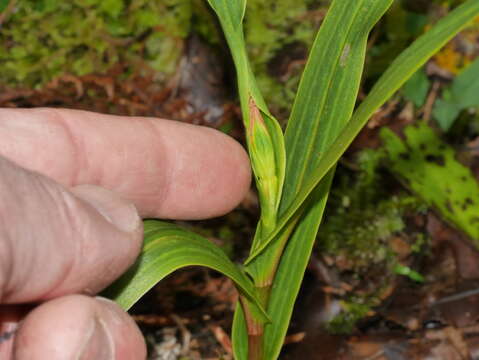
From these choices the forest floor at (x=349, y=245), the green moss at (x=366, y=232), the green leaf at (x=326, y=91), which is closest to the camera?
the green leaf at (x=326, y=91)

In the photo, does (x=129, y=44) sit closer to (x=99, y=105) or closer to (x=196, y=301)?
(x=99, y=105)

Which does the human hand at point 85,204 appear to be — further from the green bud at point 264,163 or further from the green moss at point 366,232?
the green moss at point 366,232

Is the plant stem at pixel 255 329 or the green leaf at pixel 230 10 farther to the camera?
the plant stem at pixel 255 329

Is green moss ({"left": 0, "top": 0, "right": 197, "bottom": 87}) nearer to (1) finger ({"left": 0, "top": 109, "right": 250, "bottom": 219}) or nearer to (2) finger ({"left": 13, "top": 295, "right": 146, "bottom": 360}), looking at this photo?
(1) finger ({"left": 0, "top": 109, "right": 250, "bottom": 219})

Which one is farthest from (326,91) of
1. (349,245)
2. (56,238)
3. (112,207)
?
(349,245)

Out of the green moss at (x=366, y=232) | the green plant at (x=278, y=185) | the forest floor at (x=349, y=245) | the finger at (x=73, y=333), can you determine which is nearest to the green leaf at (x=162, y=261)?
the green plant at (x=278, y=185)

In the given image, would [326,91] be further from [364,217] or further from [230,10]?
[364,217]
